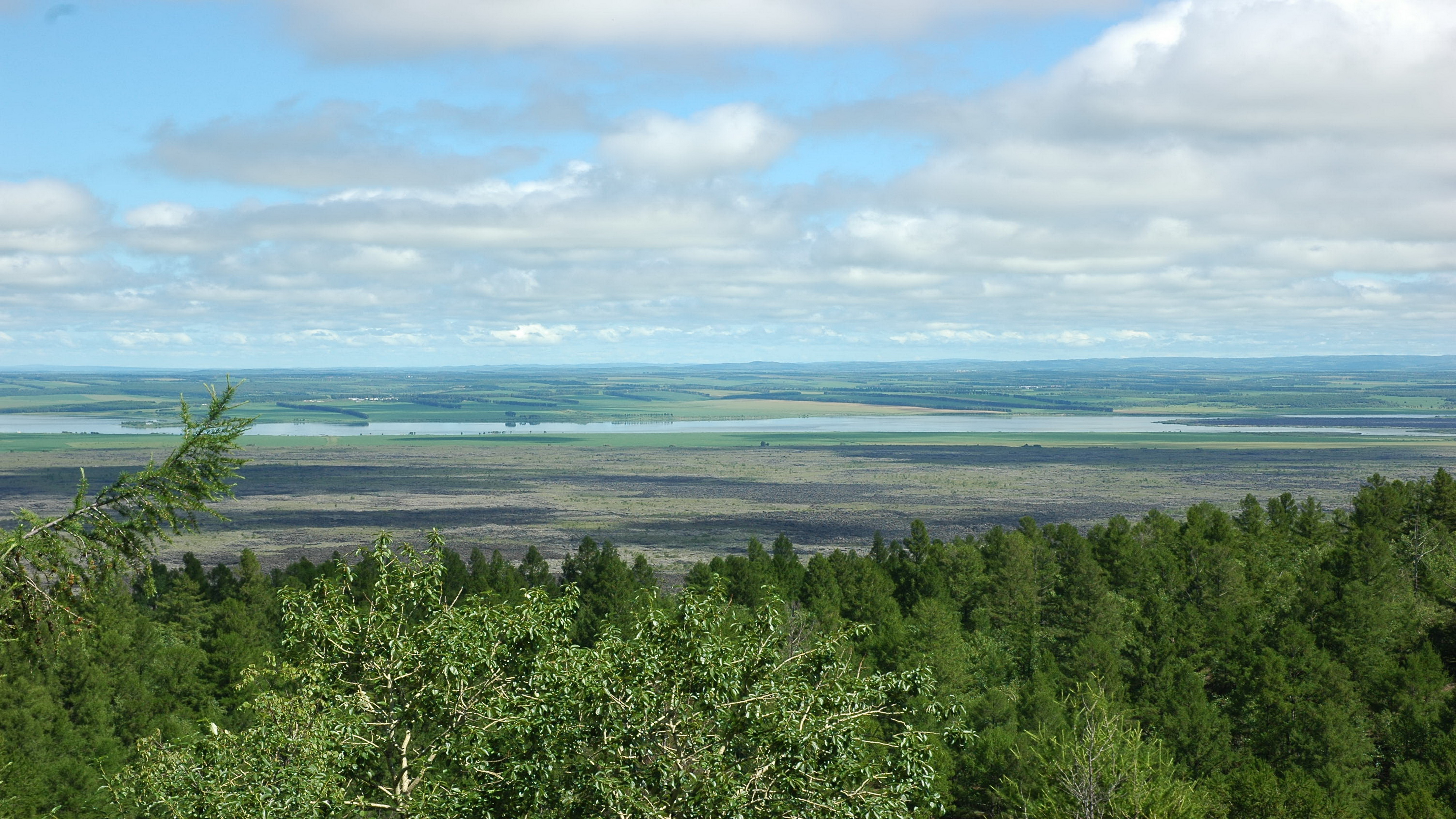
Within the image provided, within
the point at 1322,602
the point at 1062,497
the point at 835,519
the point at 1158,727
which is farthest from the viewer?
the point at 1062,497

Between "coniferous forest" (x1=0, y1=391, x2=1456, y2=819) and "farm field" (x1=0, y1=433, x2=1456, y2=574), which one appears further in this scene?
"farm field" (x1=0, y1=433, x2=1456, y2=574)

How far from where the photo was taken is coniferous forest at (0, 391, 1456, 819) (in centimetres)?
1788

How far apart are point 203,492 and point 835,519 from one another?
135 m

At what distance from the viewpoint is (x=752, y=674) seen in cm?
1881

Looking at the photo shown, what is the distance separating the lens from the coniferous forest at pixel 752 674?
58.6 ft

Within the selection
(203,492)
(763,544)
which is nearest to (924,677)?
(203,492)

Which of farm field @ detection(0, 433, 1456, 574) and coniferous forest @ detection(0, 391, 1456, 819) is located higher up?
coniferous forest @ detection(0, 391, 1456, 819)

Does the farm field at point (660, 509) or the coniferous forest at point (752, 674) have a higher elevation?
the coniferous forest at point (752, 674)

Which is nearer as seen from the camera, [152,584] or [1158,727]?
[152,584]

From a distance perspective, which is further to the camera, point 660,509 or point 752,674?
point 660,509

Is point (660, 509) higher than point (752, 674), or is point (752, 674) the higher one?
point (752, 674)

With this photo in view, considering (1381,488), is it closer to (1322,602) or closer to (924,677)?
(1322,602)

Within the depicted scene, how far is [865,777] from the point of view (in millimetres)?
17594

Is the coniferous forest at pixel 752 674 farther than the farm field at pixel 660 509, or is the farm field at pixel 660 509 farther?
the farm field at pixel 660 509
